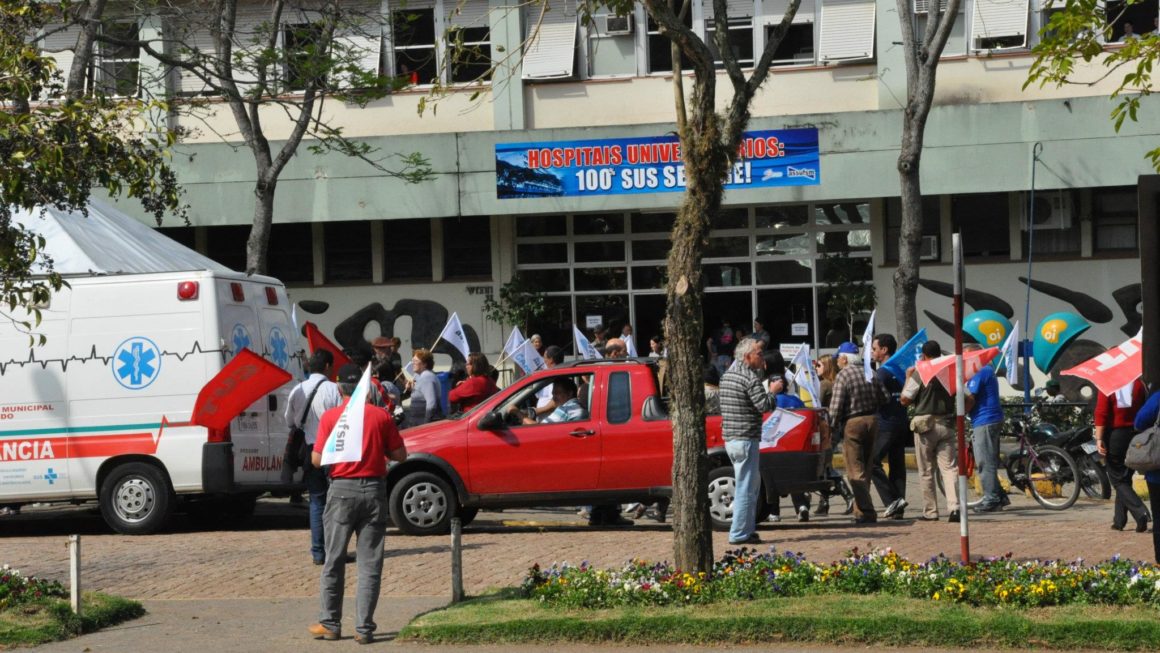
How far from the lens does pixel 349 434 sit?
31.4ft

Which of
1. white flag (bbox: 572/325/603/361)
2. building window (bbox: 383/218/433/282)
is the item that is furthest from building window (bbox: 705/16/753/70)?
white flag (bbox: 572/325/603/361)

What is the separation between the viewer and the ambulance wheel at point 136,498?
14.7 metres

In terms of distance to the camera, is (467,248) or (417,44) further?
(467,248)

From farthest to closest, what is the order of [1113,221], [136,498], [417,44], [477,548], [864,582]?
[417,44] → [1113,221] → [136,498] → [477,548] → [864,582]

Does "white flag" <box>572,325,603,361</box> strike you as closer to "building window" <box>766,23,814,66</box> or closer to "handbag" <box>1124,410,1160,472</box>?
"building window" <box>766,23,814,66</box>

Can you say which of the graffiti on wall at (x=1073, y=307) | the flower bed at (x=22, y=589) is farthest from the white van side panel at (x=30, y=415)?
the graffiti on wall at (x=1073, y=307)

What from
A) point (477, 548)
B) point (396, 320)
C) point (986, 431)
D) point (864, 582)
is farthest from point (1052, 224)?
point (864, 582)

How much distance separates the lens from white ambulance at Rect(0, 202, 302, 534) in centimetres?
1445

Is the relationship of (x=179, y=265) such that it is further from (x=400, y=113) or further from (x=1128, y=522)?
(x=1128, y=522)

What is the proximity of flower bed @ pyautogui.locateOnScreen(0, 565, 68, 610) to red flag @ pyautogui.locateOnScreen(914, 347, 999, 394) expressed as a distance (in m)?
8.13

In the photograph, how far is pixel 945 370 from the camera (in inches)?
563

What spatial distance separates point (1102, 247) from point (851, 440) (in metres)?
12.0

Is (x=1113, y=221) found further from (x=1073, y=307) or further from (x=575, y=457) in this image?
(x=575, y=457)

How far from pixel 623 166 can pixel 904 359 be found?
30.4 feet
